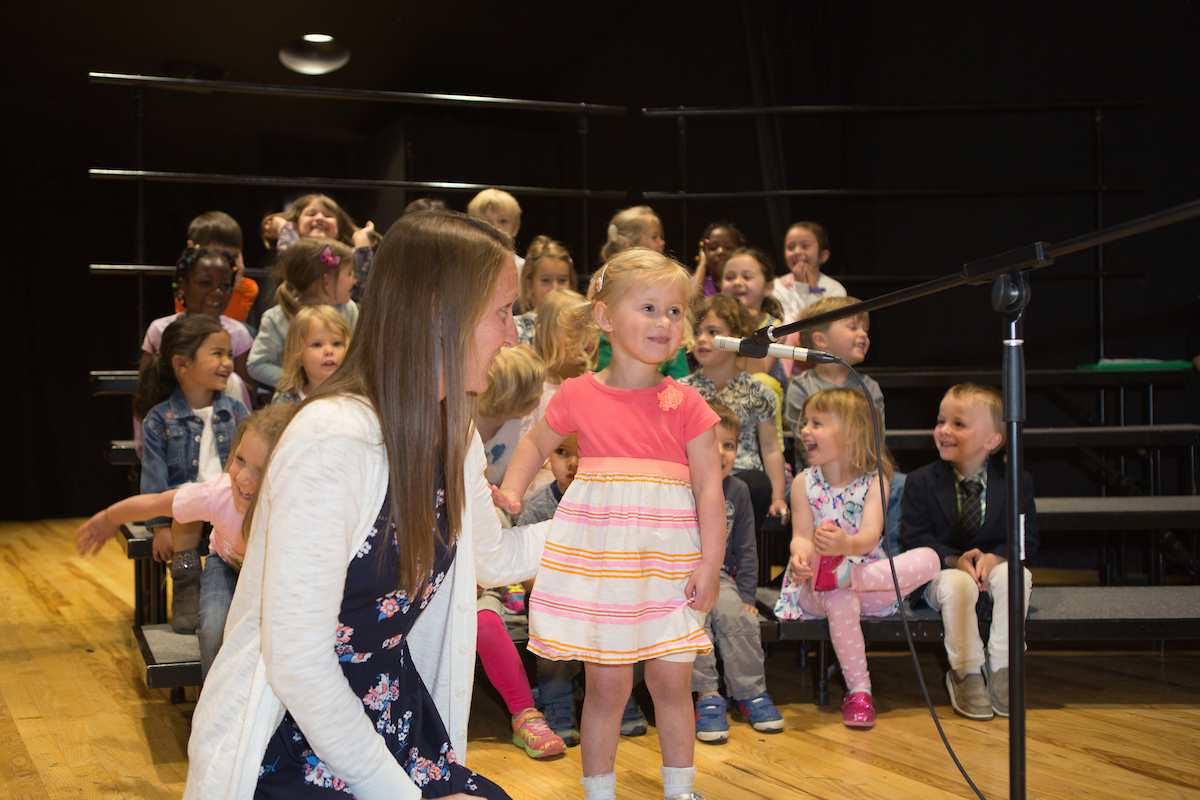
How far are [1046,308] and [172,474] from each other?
3.59 m

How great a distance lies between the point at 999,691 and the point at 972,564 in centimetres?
31

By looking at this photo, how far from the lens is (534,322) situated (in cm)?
311

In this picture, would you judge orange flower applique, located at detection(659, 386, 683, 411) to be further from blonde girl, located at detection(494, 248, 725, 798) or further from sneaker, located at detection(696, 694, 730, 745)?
sneaker, located at detection(696, 694, 730, 745)

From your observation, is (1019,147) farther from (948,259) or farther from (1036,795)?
(1036,795)

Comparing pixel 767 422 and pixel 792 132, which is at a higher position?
pixel 792 132

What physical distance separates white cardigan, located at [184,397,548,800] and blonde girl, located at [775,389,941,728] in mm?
1525

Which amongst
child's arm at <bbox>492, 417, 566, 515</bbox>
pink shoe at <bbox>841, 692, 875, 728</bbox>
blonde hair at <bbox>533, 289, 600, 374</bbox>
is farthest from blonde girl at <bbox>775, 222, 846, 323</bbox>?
child's arm at <bbox>492, 417, 566, 515</bbox>

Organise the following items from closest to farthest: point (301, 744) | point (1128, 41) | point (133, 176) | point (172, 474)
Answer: point (301, 744) < point (172, 474) < point (133, 176) < point (1128, 41)

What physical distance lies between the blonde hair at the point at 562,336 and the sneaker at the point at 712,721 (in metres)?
1.00

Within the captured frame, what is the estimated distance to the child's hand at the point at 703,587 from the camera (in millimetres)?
1761

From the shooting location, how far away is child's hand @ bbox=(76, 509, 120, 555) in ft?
5.95

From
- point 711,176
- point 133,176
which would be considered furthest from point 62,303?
point 711,176

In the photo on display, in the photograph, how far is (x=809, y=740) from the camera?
2141 mm

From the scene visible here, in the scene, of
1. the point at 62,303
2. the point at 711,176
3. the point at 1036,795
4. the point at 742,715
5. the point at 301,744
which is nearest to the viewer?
the point at 301,744
